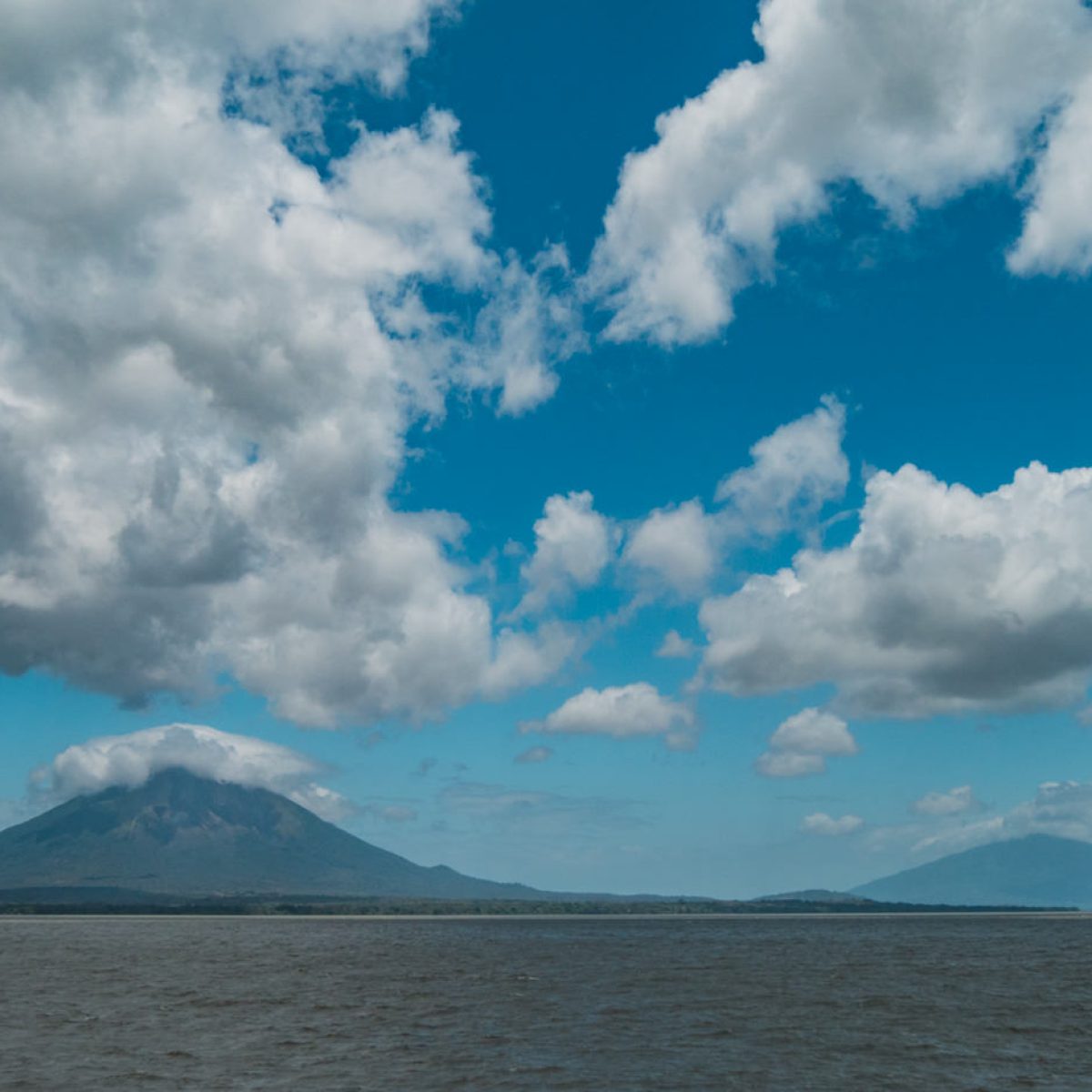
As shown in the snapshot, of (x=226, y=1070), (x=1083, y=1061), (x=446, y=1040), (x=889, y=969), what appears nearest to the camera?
(x=226, y=1070)

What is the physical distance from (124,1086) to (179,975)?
8720 centimetres

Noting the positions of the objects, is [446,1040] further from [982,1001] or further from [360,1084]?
[982,1001]

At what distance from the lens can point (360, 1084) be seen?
2443 inches

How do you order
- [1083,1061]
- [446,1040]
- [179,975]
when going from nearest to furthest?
[1083,1061] → [446,1040] → [179,975]

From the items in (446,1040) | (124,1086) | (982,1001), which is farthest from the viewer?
(982,1001)

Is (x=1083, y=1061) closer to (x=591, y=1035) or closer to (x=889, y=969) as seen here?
(x=591, y=1035)

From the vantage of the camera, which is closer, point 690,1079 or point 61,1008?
point 690,1079

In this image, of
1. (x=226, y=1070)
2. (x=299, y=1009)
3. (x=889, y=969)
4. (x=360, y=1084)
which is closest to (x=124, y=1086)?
(x=226, y=1070)

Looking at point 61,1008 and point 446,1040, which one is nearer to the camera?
point 446,1040

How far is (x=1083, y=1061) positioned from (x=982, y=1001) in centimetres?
3955

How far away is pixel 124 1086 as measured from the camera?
6116 cm

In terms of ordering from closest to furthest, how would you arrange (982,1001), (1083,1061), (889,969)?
(1083,1061), (982,1001), (889,969)

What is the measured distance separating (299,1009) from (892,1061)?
178 ft

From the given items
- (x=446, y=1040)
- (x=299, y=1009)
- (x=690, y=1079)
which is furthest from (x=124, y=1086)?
(x=299, y=1009)
